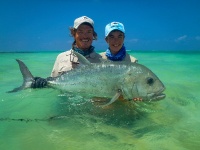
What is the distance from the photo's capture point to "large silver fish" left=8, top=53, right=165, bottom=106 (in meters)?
3.97

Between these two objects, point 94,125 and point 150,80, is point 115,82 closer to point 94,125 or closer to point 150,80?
point 150,80

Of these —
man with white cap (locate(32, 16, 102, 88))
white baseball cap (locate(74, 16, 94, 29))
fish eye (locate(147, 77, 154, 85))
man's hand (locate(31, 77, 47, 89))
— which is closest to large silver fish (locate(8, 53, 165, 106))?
fish eye (locate(147, 77, 154, 85))

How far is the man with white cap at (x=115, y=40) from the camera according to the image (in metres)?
4.78

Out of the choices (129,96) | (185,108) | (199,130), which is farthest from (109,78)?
(185,108)

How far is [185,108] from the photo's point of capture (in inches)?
218

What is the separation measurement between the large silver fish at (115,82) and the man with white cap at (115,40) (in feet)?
2.66

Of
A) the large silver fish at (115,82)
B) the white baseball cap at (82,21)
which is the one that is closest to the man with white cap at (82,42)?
the white baseball cap at (82,21)

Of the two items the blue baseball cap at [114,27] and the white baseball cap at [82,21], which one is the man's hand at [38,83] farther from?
the blue baseball cap at [114,27]

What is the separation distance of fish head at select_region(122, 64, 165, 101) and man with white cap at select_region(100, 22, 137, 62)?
3.29ft

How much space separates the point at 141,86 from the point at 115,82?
393 millimetres

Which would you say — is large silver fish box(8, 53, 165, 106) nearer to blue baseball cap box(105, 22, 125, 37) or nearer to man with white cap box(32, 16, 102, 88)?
man with white cap box(32, 16, 102, 88)

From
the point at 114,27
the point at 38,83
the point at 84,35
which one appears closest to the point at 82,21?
the point at 84,35

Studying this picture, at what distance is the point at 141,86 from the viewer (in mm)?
3979

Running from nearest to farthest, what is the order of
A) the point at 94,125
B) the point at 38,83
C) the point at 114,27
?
the point at 94,125 → the point at 38,83 → the point at 114,27
